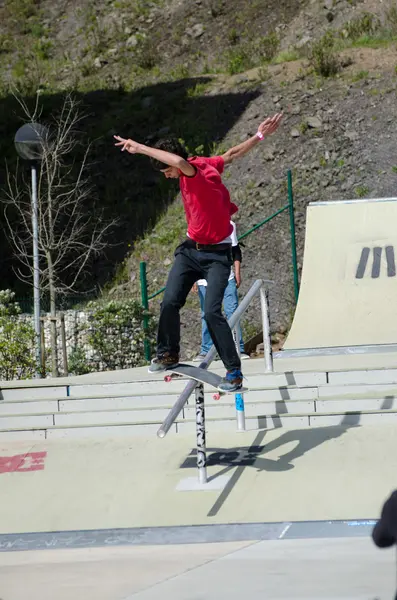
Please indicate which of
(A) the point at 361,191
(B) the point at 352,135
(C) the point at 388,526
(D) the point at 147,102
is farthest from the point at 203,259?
(D) the point at 147,102

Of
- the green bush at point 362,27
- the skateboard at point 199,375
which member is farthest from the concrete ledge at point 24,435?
the green bush at point 362,27

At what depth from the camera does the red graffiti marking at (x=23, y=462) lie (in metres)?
7.28

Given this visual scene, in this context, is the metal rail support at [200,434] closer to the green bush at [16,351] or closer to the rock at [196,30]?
the green bush at [16,351]

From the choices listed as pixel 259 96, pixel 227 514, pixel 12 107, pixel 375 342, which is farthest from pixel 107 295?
pixel 227 514

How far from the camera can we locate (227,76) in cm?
2433

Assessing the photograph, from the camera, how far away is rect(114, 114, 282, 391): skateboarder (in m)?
6.42

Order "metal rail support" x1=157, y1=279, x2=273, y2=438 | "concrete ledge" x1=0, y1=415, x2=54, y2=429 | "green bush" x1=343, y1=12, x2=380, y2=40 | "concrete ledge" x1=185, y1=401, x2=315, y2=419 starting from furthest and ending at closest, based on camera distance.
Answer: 1. "green bush" x1=343, y1=12, x2=380, y2=40
2. "concrete ledge" x1=0, y1=415, x2=54, y2=429
3. "concrete ledge" x1=185, y1=401, x2=315, y2=419
4. "metal rail support" x1=157, y1=279, x2=273, y2=438

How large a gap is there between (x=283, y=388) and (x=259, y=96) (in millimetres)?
14870

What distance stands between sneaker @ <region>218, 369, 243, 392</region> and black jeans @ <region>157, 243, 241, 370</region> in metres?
0.04

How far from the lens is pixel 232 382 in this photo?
254 inches

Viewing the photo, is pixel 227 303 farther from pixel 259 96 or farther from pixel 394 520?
pixel 259 96

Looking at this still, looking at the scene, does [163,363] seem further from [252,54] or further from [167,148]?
[252,54]

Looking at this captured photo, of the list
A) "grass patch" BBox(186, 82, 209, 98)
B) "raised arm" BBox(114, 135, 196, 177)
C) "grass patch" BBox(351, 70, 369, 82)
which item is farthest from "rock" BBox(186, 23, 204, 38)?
"raised arm" BBox(114, 135, 196, 177)

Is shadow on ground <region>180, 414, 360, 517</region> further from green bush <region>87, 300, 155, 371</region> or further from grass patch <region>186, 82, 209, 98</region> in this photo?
grass patch <region>186, 82, 209, 98</region>
